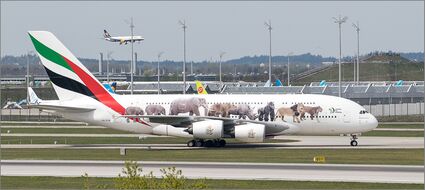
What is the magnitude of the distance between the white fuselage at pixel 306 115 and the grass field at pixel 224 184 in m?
24.7

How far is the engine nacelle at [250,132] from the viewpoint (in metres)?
65.3

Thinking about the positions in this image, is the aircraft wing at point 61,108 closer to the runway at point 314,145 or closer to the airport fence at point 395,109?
the runway at point 314,145

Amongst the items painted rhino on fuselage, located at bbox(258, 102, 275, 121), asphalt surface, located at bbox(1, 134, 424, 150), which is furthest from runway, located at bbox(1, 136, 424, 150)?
painted rhino on fuselage, located at bbox(258, 102, 275, 121)

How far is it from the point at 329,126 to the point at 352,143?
6.66 ft

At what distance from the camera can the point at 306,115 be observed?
219ft

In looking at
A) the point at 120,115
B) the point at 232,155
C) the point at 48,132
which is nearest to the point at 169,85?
the point at 48,132

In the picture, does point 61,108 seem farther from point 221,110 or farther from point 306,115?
point 306,115

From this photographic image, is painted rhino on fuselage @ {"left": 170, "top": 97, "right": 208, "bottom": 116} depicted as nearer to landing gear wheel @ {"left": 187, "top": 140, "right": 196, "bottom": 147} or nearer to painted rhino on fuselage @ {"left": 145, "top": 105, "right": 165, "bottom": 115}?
painted rhino on fuselage @ {"left": 145, "top": 105, "right": 165, "bottom": 115}

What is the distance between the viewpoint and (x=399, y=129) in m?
87.0

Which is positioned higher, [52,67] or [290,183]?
[52,67]

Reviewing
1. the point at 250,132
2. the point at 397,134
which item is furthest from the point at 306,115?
the point at 397,134

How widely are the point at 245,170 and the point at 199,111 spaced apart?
2084 cm

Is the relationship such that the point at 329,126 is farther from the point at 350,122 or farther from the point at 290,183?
the point at 290,183

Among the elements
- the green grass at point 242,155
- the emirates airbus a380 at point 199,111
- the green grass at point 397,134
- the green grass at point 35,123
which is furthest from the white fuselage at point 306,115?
the green grass at point 35,123
